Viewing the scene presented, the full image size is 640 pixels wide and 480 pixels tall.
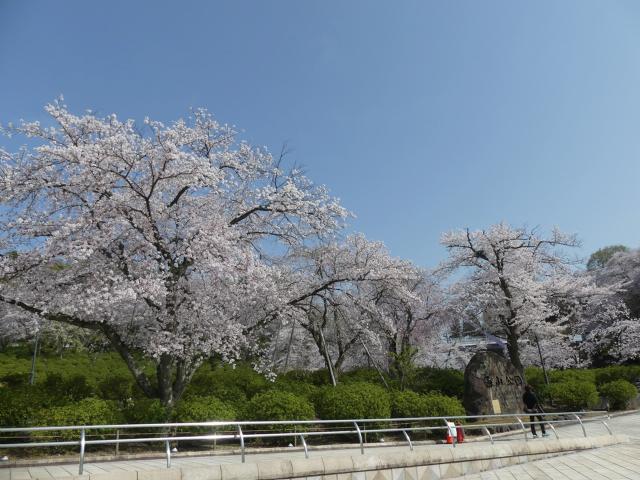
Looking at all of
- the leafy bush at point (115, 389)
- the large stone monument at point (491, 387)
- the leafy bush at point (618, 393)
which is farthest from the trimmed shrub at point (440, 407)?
the leafy bush at point (618, 393)

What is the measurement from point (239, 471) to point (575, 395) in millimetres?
18824

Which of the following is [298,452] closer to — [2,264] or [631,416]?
[2,264]

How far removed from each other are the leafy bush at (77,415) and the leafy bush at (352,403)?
5.72 meters

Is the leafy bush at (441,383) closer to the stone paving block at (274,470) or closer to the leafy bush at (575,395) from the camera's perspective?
the leafy bush at (575,395)

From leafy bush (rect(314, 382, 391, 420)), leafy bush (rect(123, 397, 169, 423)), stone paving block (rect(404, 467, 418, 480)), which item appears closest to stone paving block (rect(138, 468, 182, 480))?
leafy bush (rect(123, 397, 169, 423))

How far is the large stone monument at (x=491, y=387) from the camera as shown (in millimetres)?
17234

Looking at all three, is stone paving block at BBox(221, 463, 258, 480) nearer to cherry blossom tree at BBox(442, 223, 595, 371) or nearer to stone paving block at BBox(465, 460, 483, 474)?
stone paving block at BBox(465, 460, 483, 474)

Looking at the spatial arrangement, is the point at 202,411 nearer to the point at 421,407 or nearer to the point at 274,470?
the point at 274,470

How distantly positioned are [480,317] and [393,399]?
14.4 meters

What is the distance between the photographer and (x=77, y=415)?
10117 mm

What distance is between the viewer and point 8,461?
860 cm

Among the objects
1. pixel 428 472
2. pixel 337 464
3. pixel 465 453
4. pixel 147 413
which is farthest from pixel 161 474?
pixel 465 453

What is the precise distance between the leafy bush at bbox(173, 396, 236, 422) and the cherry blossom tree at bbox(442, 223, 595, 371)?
16854 mm

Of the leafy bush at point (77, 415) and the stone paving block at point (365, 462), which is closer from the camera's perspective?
the stone paving block at point (365, 462)
